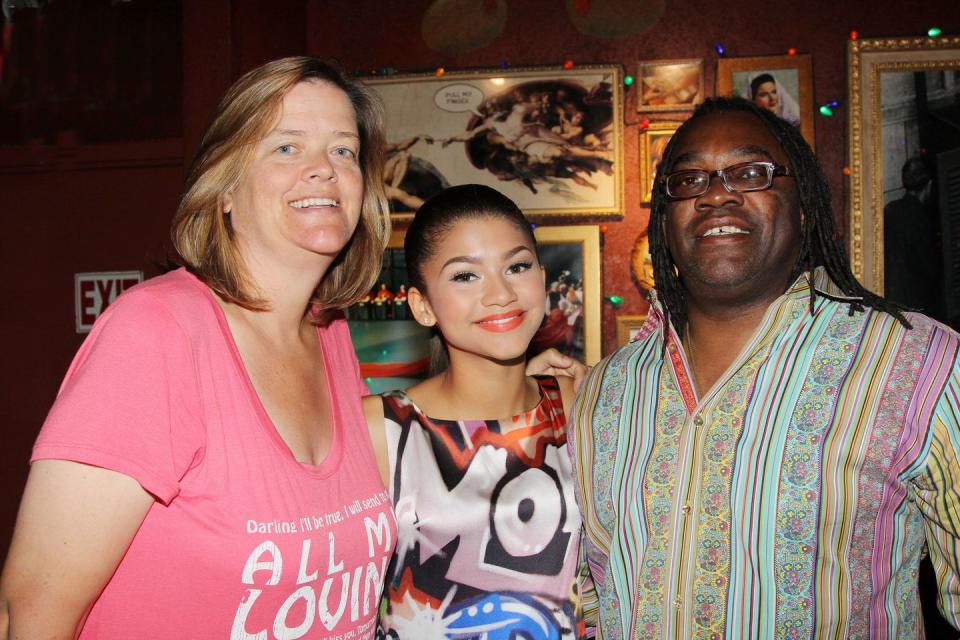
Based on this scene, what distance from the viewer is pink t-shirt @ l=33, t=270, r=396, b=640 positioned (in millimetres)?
1175

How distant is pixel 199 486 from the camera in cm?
129

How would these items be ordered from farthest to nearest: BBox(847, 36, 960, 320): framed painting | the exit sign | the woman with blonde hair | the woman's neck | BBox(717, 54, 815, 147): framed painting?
the exit sign → BBox(717, 54, 815, 147): framed painting → BBox(847, 36, 960, 320): framed painting → the woman's neck → the woman with blonde hair

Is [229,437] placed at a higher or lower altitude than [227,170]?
lower

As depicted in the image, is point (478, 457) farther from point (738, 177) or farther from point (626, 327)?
point (626, 327)

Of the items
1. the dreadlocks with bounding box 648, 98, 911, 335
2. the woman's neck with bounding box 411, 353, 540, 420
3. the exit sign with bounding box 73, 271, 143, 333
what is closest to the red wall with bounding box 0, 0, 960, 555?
the exit sign with bounding box 73, 271, 143, 333

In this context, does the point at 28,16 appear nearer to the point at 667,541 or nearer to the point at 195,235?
the point at 195,235

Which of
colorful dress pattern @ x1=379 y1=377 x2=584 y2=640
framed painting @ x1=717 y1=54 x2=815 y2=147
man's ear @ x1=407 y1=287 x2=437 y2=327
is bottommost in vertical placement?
colorful dress pattern @ x1=379 y1=377 x2=584 y2=640

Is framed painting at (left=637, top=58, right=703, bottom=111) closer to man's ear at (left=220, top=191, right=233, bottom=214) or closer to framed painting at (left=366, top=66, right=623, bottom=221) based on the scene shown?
framed painting at (left=366, top=66, right=623, bottom=221)

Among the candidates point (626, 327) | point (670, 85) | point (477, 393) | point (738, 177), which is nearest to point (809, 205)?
point (738, 177)

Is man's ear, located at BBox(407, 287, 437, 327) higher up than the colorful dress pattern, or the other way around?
man's ear, located at BBox(407, 287, 437, 327)

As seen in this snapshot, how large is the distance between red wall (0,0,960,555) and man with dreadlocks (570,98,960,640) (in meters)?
2.08

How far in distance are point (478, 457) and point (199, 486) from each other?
709mm

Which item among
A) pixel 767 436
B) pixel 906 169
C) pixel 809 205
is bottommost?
pixel 767 436

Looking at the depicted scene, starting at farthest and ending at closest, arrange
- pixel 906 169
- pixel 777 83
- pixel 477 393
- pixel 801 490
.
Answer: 1. pixel 777 83
2. pixel 906 169
3. pixel 477 393
4. pixel 801 490
